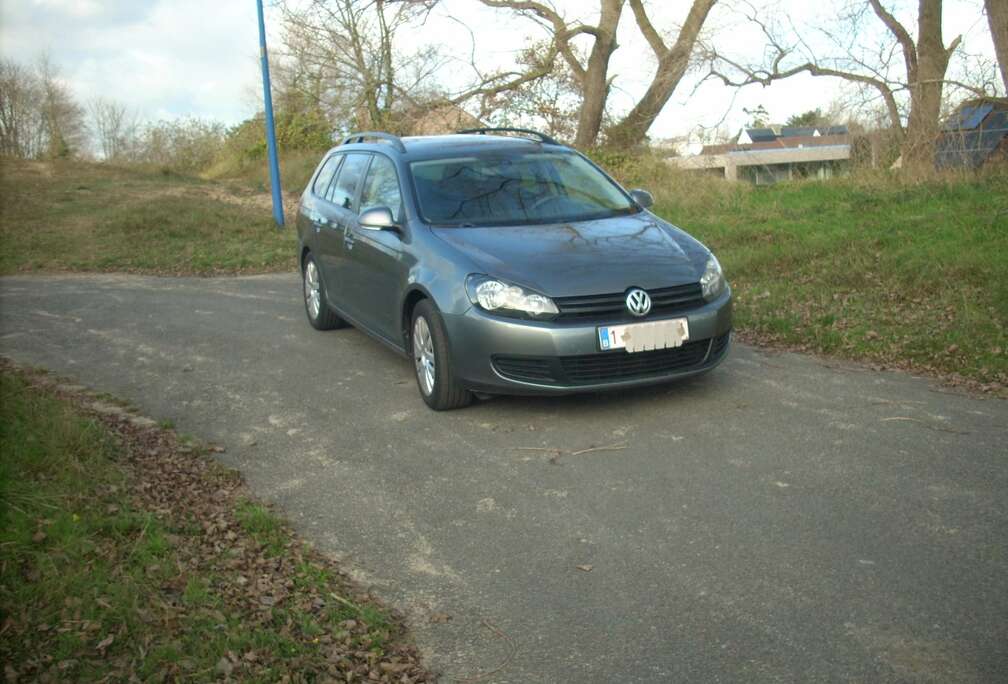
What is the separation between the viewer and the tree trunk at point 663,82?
70.0 feet

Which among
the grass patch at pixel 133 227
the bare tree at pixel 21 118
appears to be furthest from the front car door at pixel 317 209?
the bare tree at pixel 21 118

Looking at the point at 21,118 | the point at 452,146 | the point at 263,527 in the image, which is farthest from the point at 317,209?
the point at 21,118

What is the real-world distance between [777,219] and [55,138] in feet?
91.5

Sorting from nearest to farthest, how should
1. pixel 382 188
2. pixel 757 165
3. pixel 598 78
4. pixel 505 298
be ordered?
pixel 505 298, pixel 382 188, pixel 757 165, pixel 598 78

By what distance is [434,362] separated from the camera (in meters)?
6.50

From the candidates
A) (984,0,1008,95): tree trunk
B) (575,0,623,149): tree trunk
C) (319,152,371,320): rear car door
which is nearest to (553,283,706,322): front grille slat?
(319,152,371,320): rear car door

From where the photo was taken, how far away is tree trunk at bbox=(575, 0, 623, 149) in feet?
76.4

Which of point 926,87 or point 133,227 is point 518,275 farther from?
point 133,227

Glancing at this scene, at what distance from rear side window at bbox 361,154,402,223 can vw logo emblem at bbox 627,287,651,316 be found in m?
1.93

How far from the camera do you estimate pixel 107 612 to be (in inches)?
141

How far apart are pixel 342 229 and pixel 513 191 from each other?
5.31 feet

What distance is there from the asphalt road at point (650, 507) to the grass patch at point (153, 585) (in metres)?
0.28

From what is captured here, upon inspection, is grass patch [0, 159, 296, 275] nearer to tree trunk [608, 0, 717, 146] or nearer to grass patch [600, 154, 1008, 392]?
grass patch [600, 154, 1008, 392]

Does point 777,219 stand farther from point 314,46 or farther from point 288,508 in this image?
point 314,46
